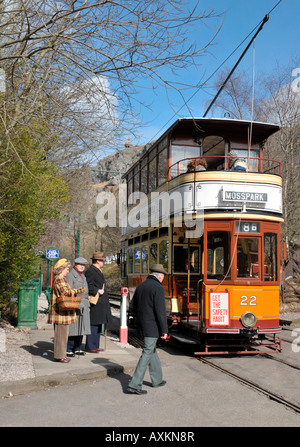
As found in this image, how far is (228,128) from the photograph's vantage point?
39.1 feet

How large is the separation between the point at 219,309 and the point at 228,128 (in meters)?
4.69

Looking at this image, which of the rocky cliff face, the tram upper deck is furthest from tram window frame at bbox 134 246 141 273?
the rocky cliff face

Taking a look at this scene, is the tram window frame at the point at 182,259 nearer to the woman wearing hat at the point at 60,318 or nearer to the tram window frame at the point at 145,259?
the tram window frame at the point at 145,259

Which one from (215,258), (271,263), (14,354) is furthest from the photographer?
(215,258)

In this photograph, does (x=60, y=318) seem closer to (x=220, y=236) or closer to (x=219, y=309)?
(x=219, y=309)

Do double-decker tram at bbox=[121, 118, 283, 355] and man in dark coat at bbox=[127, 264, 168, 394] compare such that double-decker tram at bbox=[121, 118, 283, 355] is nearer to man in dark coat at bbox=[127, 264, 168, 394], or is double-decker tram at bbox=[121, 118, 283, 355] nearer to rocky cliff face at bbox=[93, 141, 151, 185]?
rocky cliff face at bbox=[93, 141, 151, 185]

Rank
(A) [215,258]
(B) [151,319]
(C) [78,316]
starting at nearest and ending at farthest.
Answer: (B) [151,319], (C) [78,316], (A) [215,258]

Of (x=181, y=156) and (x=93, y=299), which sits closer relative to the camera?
(x=93, y=299)

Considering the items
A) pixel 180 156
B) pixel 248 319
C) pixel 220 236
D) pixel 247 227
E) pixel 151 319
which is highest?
pixel 180 156

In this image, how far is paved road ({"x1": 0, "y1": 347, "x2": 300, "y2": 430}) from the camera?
17.5 ft

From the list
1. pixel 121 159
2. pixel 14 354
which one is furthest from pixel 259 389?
pixel 121 159

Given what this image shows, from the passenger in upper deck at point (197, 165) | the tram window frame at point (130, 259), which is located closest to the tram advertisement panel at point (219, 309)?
the passenger in upper deck at point (197, 165)

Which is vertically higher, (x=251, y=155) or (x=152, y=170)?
(x=251, y=155)
